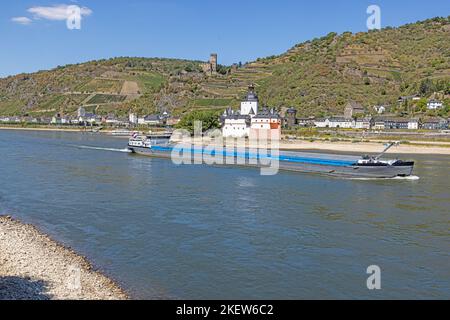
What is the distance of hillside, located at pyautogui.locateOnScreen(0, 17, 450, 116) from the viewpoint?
336 ft

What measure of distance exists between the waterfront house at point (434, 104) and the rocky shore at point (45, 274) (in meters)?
84.0

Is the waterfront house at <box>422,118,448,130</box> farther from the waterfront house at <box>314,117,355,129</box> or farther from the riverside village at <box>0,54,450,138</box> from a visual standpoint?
the waterfront house at <box>314,117,355,129</box>

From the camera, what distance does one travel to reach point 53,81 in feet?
641

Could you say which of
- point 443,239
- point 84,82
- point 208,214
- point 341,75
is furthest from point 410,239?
point 84,82

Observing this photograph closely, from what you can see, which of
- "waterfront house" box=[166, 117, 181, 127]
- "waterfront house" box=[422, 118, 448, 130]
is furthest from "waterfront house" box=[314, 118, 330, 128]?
"waterfront house" box=[166, 117, 181, 127]

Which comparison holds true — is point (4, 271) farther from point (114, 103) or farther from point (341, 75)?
point (114, 103)

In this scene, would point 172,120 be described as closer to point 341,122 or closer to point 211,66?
point 341,122

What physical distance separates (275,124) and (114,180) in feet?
148

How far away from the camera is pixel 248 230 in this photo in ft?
54.8

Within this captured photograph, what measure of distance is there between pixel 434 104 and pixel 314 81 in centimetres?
2998

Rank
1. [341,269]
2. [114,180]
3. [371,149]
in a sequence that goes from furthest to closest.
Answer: [371,149] < [114,180] < [341,269]

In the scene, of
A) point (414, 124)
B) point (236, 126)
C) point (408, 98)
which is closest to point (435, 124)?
point (414, 124)

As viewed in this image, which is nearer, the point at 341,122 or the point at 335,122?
the point at 341,122

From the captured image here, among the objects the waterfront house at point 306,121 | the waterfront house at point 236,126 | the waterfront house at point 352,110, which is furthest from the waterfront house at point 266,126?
the waterfront house at point 352,110
